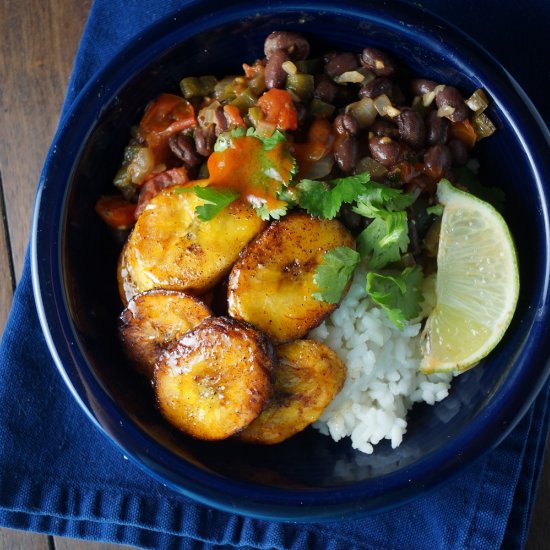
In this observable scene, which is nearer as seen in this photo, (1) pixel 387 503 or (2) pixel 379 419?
(1) pixel 387 503

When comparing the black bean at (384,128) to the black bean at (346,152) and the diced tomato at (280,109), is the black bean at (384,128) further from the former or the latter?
the diced tomato at (280,109)

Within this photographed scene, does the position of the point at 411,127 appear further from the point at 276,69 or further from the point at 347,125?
the point at 276,69

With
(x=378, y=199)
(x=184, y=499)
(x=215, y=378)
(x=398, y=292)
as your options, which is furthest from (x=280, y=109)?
(x=184, y=499)

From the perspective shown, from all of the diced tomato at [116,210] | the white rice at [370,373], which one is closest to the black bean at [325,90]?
the white rice at [370,373]

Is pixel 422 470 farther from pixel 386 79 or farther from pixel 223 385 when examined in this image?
pixel 386 79

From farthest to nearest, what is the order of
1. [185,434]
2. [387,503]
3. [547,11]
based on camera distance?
[547,11] → [185,434] → [387,503]

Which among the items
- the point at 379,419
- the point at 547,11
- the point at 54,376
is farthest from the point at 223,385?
the point at 547,11

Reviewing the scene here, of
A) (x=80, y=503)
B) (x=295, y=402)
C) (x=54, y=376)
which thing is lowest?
(x=80, y=503)

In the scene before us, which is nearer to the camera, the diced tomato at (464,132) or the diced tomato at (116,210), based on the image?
the diced tomato at (464,132)
